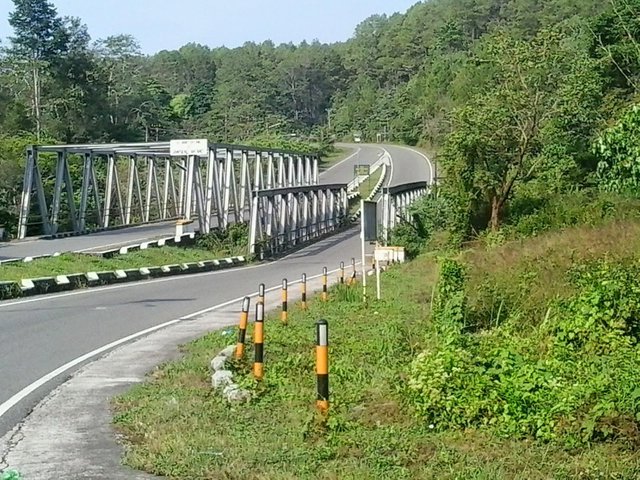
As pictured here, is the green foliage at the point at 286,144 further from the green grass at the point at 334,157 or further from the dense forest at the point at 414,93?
the dense forest at the point at 414,93

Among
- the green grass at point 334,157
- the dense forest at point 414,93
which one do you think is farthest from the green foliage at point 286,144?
the dense forest at point 414,93

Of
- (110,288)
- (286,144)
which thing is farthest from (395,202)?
(286,144)

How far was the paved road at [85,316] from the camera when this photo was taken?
33.4 ft

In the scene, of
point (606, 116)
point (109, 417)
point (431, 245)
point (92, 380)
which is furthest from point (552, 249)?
point (431, 245)

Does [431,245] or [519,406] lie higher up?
[519,406]

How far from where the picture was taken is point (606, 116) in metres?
30.7

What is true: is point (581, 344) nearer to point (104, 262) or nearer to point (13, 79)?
point (104, 262)

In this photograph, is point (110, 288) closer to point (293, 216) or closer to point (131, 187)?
point (293, 216)

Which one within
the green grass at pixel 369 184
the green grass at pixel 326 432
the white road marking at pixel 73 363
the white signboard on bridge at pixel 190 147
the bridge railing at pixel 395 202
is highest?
the white signboard on bridge at pixel 190 147

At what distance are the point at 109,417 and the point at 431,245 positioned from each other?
2733cm

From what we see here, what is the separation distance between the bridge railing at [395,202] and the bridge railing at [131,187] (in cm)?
576

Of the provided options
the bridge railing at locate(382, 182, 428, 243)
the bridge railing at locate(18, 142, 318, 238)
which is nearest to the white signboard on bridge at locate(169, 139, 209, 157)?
the bridge railing at locate(18, 142, 318, 238)

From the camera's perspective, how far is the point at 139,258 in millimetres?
27609

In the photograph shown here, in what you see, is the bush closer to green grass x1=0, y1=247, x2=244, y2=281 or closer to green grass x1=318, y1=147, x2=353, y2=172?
green grass x1=0, y1=247, x2=244, y2=281
